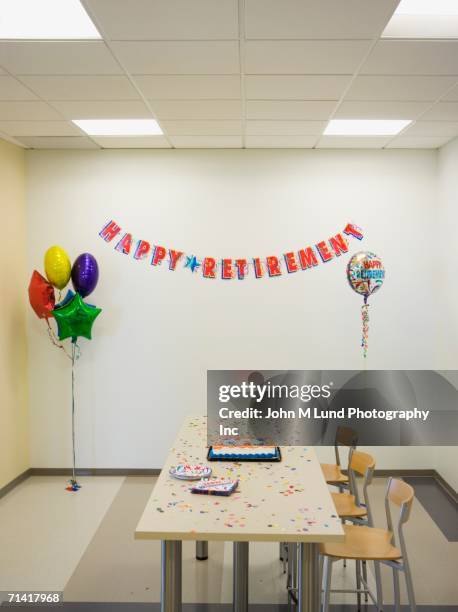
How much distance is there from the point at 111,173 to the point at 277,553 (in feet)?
10.7

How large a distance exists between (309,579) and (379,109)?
2.87 m

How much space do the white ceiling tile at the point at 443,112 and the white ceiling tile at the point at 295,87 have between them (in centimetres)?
71

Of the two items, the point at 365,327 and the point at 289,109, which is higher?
→ the point at 289,109

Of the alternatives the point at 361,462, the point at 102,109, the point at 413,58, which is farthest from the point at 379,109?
the point at 361,462

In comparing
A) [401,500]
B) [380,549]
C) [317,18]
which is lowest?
[380,549]

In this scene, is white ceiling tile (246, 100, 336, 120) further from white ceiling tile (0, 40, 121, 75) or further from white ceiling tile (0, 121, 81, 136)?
white ceiling tile (0, 121, 81, 136)

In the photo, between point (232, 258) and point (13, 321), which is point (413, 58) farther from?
point (13, 321)

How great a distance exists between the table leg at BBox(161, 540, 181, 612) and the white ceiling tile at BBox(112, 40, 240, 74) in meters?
2.18

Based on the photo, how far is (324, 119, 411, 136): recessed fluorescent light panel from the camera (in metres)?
4.38

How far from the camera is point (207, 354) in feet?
17.6

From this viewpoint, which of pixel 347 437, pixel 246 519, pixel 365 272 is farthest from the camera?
pixel 365 272

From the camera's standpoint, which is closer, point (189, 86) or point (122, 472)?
point (189, 86)

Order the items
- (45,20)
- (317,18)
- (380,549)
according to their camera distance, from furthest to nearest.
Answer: (380,549)
(45,20)
(317,18)

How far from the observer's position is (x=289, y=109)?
4.02 metres
